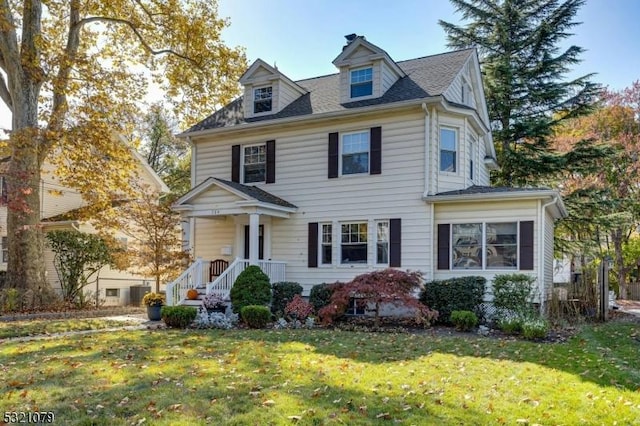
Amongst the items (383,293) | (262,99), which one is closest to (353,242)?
(383,293)

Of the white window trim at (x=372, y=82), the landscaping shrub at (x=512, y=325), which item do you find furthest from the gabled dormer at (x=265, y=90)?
the landscaping shrub at (x=512, y=325)

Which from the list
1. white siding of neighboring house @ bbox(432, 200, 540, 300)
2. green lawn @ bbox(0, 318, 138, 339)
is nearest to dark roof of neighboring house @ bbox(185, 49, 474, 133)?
white siding of neighboring house @ bbox(432, 200, 540, 300)

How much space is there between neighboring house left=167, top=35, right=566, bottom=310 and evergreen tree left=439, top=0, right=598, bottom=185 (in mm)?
4298

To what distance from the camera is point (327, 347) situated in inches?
337

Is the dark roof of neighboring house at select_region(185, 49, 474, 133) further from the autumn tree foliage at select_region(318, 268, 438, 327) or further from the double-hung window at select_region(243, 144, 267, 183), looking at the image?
the autumn tree foliage at select_region(318, 268, 438, 327)

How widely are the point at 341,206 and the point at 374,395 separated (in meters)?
9.78

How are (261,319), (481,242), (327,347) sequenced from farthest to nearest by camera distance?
1. (481,242)
2. (261,319)
3. (327,347)

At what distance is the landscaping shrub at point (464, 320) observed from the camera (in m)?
11.4

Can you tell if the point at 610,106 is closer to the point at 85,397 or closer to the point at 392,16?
the point at 392,16

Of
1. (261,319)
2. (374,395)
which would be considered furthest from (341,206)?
(374,395)

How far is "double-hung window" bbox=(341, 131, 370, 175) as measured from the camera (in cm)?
1479

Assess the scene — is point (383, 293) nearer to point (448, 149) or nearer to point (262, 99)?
point (448, 149)

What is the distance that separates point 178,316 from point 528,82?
17461mm

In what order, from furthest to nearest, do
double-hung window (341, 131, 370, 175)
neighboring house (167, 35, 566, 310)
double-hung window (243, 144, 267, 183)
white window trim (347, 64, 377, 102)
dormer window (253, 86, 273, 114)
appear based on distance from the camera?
dormer window (253, 86, 273, 114) → double-hung window (243, 144, 267, 183) → white window trim (347, 64, 377, 102) → double-hung window (341, 131, 370, 175) → neighboring house (167, 35, 566, 310)
